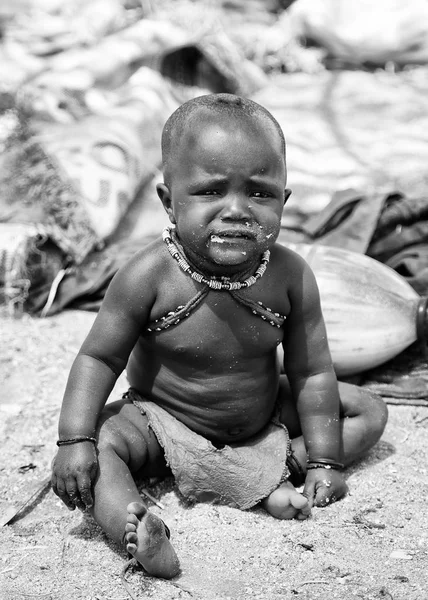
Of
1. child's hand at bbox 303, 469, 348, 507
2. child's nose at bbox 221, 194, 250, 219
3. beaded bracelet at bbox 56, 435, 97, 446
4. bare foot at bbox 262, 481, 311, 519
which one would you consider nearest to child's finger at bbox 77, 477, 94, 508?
beaded bracelet at bbox 56, 435, 97, 446

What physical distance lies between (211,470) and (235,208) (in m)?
0.76

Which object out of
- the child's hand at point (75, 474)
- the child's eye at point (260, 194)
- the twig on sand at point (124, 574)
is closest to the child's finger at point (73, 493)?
the child's hand at point (75, 474)

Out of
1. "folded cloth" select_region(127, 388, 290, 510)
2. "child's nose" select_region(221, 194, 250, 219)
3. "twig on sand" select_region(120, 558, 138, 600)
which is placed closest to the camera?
"twig on sand" select_region(120, 558, 138, 600)

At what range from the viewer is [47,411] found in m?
2.92

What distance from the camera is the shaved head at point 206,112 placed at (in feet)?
7.00

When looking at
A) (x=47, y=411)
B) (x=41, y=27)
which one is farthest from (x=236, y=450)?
(x=41, y=27)

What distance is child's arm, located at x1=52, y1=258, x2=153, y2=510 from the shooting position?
219 cm

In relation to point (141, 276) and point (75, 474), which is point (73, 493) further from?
point (141, 276)

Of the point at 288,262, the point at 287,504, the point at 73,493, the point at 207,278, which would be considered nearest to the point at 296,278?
the point at 288,262

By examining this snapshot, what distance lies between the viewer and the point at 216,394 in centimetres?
236

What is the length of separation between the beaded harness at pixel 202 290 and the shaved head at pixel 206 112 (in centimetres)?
20

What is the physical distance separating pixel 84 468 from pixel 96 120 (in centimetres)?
276

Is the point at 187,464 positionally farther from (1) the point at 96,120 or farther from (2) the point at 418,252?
(1) the point at 96,120

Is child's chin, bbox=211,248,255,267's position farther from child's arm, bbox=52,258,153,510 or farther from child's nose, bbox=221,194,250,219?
child's arm, bbox=52,258,153,510
